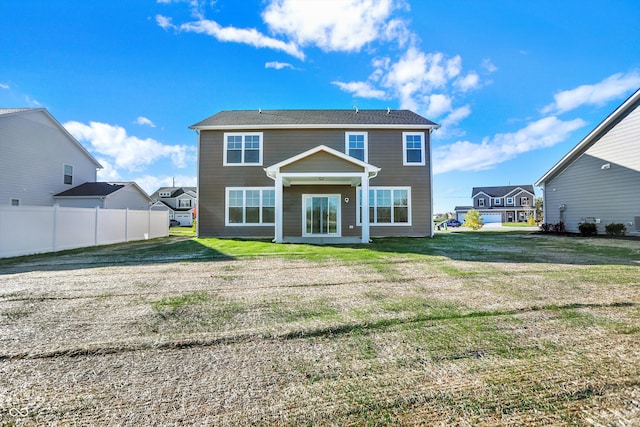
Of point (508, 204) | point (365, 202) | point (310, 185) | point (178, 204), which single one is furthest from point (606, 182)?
point (178, 204)

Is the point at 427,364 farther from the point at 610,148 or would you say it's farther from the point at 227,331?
the point at 610,148

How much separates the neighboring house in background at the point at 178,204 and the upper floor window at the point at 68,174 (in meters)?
22.7

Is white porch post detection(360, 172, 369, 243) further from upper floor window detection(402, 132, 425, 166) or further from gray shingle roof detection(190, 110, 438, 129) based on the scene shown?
gray shingle roof detection(190, 110, 438, 129)

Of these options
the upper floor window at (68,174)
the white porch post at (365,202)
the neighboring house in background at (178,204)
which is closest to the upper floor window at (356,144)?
the white porch post at (365,202)

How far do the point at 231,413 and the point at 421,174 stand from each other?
559 inches

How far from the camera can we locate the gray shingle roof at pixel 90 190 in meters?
18.6

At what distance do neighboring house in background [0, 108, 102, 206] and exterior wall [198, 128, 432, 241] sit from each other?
37.5 feet

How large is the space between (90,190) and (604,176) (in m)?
31.4

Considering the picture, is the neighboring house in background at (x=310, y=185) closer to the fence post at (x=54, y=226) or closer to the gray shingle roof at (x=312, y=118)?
the gray shingle roof at (x=312, y=118)

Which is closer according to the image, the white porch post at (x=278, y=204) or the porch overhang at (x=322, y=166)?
the porch overhang at (x=322, y=166)

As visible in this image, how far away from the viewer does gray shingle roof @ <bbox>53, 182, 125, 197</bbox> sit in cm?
1858

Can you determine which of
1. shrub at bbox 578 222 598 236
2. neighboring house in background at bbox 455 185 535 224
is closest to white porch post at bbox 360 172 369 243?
shrub at bbox 578 222 598 236

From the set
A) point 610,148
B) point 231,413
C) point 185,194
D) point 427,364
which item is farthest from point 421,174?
point 185,194

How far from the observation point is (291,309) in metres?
3.90
